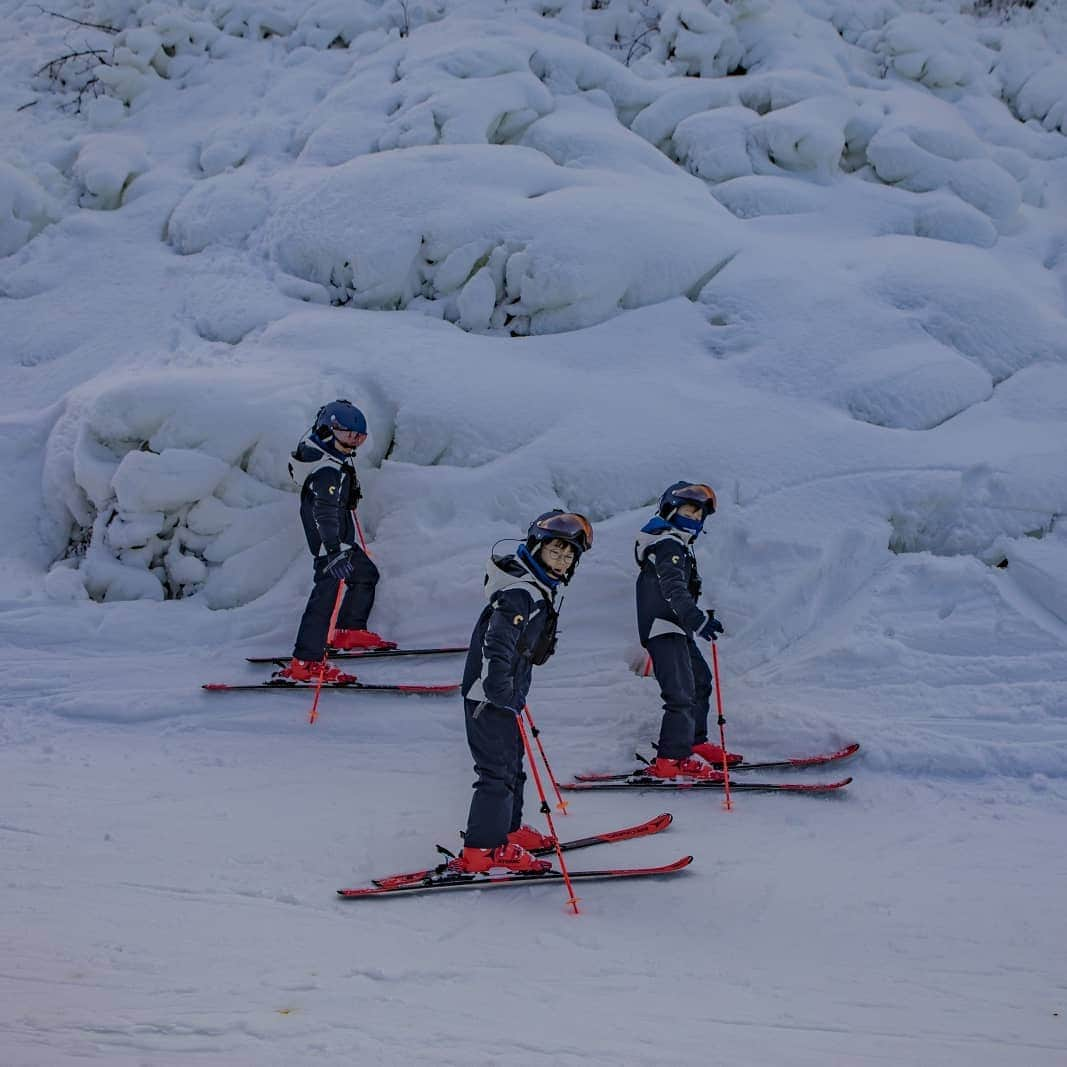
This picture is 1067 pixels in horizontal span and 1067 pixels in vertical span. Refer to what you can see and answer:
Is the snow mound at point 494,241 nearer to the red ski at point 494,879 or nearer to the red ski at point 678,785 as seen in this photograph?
the red ski at point 678,785

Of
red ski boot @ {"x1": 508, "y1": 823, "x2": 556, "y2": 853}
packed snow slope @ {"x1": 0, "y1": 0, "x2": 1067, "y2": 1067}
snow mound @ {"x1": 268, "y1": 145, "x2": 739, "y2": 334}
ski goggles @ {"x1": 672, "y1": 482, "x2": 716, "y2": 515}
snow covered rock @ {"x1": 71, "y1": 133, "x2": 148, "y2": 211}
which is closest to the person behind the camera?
packed snow slope @ {"x1": 0, "y1": 0, "x2": 1067, "y2": 1067}

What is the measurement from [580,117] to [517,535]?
254 inches

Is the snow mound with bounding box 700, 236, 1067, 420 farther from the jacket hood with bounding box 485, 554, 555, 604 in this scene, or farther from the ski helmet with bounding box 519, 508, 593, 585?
the jacket hood with bounding box 485, 554, 555, 604

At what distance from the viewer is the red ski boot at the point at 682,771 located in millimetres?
6621

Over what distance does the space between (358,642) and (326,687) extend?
1.88 feet

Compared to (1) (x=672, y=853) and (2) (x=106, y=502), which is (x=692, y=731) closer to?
(1) (x=672, y=853)

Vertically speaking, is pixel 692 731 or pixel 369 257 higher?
pixel 369 257

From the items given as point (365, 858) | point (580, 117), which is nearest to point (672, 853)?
point (365, 858)

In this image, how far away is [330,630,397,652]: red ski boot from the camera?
7.98 meters

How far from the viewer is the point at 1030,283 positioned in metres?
10.8

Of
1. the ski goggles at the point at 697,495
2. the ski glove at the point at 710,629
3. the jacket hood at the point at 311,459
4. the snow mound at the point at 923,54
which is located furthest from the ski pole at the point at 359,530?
the snow mound at the point at 923,54

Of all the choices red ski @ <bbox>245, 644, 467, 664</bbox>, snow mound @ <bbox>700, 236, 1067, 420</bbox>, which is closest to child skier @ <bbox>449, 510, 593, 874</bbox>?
red ski @ <bbox>245, 644, 467, 664</bbox>

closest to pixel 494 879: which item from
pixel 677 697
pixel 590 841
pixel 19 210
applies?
pixel 590 841

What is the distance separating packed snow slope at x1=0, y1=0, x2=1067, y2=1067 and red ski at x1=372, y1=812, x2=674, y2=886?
11 centimetres
